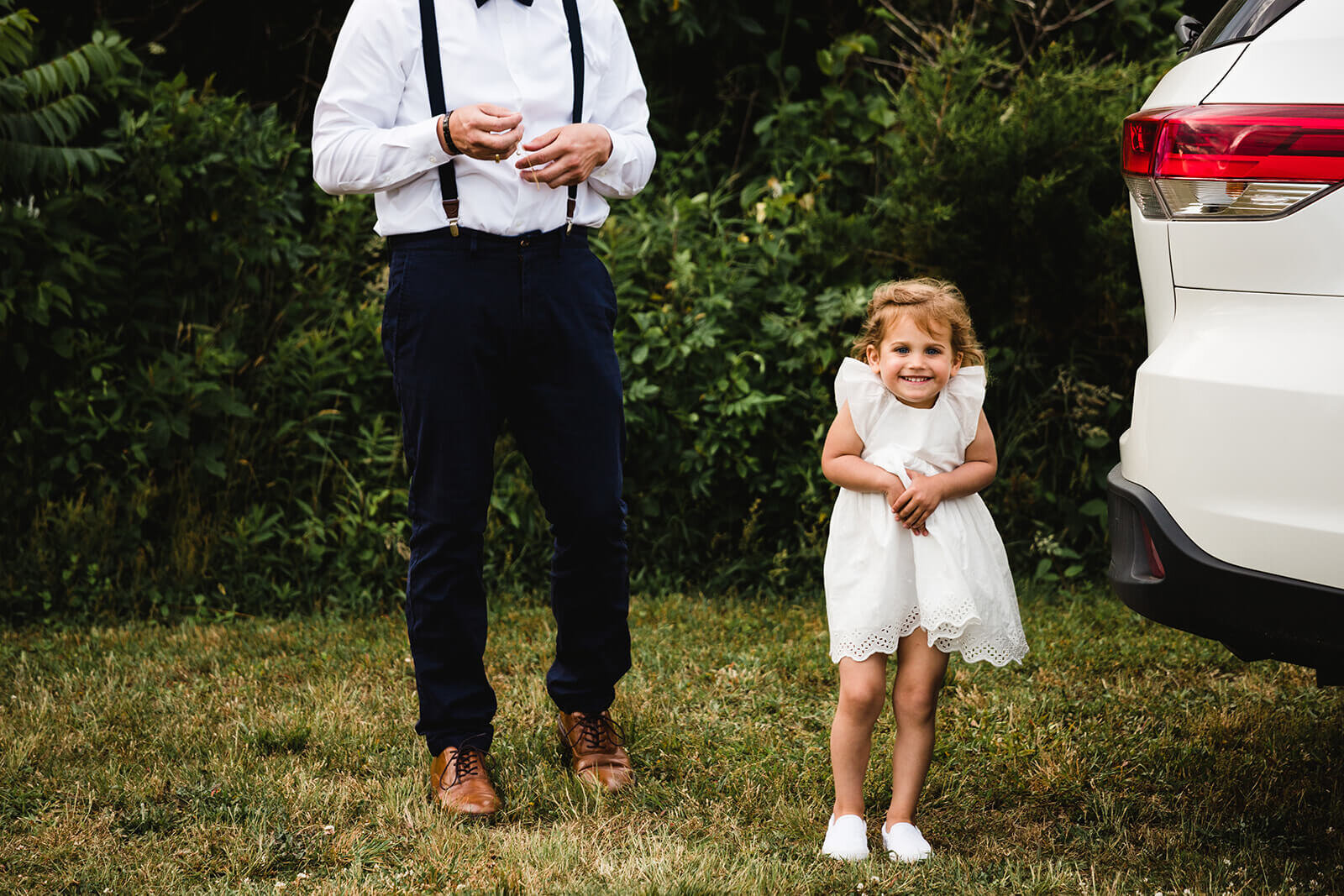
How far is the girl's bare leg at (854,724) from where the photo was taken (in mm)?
2650

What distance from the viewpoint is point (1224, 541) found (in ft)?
7.06

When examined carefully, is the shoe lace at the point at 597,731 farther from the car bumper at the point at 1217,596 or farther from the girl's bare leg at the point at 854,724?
the car bumper at the point at 1217,596

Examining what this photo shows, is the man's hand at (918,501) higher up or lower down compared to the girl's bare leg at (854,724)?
higher up

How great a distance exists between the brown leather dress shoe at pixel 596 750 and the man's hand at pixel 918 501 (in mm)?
1023

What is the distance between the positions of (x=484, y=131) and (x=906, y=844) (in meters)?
1.72

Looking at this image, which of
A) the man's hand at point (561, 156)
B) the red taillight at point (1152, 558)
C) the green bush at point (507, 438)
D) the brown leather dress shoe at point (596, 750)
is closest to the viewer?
the red taillight at point (1152, 558)

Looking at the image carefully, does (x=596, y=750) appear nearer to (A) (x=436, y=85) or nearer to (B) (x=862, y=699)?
(B) (x=862, y=699)

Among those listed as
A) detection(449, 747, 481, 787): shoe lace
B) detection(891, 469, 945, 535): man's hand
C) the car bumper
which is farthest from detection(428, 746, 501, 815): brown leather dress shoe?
the car bumper

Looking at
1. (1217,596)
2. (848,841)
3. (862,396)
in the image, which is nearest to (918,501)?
(862,396)

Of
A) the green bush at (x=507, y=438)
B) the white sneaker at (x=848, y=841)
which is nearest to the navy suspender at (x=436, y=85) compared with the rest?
the white sneaker at (x=848, y=841)

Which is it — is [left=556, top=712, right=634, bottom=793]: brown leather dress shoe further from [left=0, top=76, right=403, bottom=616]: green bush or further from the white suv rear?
[left=0, top=76, right=403, bottom=616]: green bush

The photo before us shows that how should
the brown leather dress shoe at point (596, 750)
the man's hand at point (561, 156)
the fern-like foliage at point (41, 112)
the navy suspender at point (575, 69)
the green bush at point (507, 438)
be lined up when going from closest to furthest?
the man's hand at point (561, 156) < the navy suspender at point (575, 69) < the brown leather dress shoe at point (596, 750) < the fern-like foliage at point (41, 112) < the green bush at point (507, 438)

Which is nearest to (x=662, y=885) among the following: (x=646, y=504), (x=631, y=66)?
(x=631, y=66)

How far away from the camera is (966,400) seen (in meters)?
2.74
